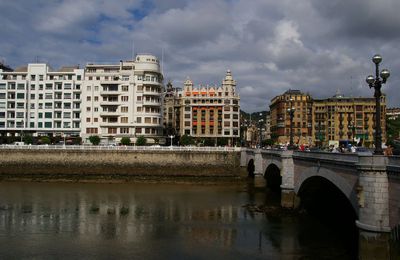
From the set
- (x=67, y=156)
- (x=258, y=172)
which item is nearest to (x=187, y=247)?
(x=258, y=172)

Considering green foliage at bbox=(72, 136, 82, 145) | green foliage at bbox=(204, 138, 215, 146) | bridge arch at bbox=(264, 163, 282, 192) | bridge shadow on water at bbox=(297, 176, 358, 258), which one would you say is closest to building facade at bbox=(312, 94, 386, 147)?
green foliage at bbox=(204, 138, 215, 146)

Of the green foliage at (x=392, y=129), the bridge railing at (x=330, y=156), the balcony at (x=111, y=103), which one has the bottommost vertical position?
the bridge railing at (x=330, y=156)

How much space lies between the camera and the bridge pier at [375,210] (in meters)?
22.2

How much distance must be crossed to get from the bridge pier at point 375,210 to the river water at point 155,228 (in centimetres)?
539

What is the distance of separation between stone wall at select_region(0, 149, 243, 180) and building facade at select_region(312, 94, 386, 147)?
72400 millimetres

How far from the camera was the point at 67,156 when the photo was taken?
258ft

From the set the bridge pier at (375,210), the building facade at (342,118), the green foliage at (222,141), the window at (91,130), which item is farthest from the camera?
the building facade at (342,118)

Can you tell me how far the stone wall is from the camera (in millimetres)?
77188

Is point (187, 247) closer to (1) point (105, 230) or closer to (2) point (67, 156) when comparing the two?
(1) point (105, 230)

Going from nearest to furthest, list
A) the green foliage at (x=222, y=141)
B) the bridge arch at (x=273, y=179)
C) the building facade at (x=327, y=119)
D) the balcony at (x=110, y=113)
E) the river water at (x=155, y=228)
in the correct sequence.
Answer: the river water at (x=155, y=228) → the bridge arch at (x=273, y=179) → the balcony at (x=110, y=113) → the green foliage at (x=222, y=141) → the building facade at (x=327, y=119)

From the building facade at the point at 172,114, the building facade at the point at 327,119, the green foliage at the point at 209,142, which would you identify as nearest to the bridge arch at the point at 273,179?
the green foliage at the point at 209,142

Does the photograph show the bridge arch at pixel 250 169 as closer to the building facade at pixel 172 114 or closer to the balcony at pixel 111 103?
the balcony at pixel 111 103

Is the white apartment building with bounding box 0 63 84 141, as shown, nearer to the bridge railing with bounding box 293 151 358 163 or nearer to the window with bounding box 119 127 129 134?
the window with bounding box 119 127 129 134

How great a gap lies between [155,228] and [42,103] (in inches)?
3487
